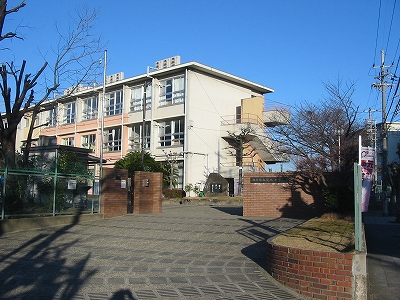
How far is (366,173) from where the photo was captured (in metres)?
7.77

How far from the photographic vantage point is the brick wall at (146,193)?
797 inches

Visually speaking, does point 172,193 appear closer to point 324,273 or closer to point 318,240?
point 318,240

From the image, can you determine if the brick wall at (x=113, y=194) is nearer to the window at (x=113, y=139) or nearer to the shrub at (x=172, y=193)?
the shrub at (x=172, y=193)

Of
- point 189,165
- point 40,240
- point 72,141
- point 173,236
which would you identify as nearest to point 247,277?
point 173,236

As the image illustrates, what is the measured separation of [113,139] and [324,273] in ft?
130

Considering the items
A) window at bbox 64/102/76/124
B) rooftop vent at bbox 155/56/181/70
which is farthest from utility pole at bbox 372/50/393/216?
window at bbox 64/102/76/124

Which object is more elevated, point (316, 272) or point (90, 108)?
point (90, 108)

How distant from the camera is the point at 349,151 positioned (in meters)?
16.3

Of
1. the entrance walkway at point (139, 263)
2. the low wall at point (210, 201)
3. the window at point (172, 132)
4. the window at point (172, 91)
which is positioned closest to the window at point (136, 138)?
the window at point (172, 132)

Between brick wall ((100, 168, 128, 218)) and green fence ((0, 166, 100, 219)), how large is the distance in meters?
0.39

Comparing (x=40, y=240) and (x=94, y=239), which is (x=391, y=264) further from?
(x=40, y=240)

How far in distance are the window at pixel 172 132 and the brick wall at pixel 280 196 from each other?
19.8 meters

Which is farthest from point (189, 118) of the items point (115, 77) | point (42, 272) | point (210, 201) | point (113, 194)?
point (42, 272)

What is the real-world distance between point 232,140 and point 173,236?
28083mm
